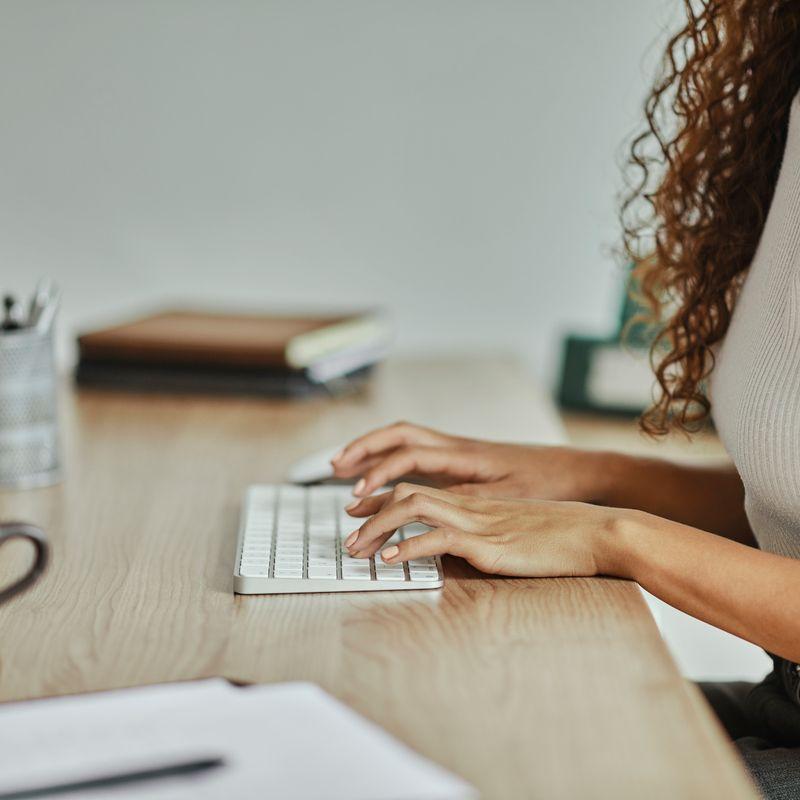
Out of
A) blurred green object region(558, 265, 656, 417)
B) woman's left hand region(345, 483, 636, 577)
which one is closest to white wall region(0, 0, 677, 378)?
blurred green object region(558, 265, 656, 417)

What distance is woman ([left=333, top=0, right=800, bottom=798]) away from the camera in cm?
73

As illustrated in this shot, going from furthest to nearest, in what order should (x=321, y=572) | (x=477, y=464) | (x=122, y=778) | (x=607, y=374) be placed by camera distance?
(x=607, y=374)
(x=477, y=464)
(x=321, y=572)
(x=122, y=778)

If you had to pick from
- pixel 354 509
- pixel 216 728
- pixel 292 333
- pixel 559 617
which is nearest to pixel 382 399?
pixel 292 333

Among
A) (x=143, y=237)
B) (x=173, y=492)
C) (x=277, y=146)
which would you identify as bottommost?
(x=173, y=492)

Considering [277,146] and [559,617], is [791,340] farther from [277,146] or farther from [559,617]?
[277,146]

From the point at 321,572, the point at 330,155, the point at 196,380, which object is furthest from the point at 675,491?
the point at 330,155

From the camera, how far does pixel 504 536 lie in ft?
2.47

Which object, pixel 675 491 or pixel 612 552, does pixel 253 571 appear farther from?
pixel 675 491

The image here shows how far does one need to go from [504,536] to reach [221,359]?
0.76 m

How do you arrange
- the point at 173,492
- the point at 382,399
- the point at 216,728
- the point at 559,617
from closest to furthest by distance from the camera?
the point at 216,728, the point at 559,617, the point at 173,492, the point at 382,399

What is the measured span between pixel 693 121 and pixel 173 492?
0.64 metres

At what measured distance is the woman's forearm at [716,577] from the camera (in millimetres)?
708

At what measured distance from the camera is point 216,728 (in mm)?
513

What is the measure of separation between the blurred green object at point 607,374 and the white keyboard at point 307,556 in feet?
2.80
